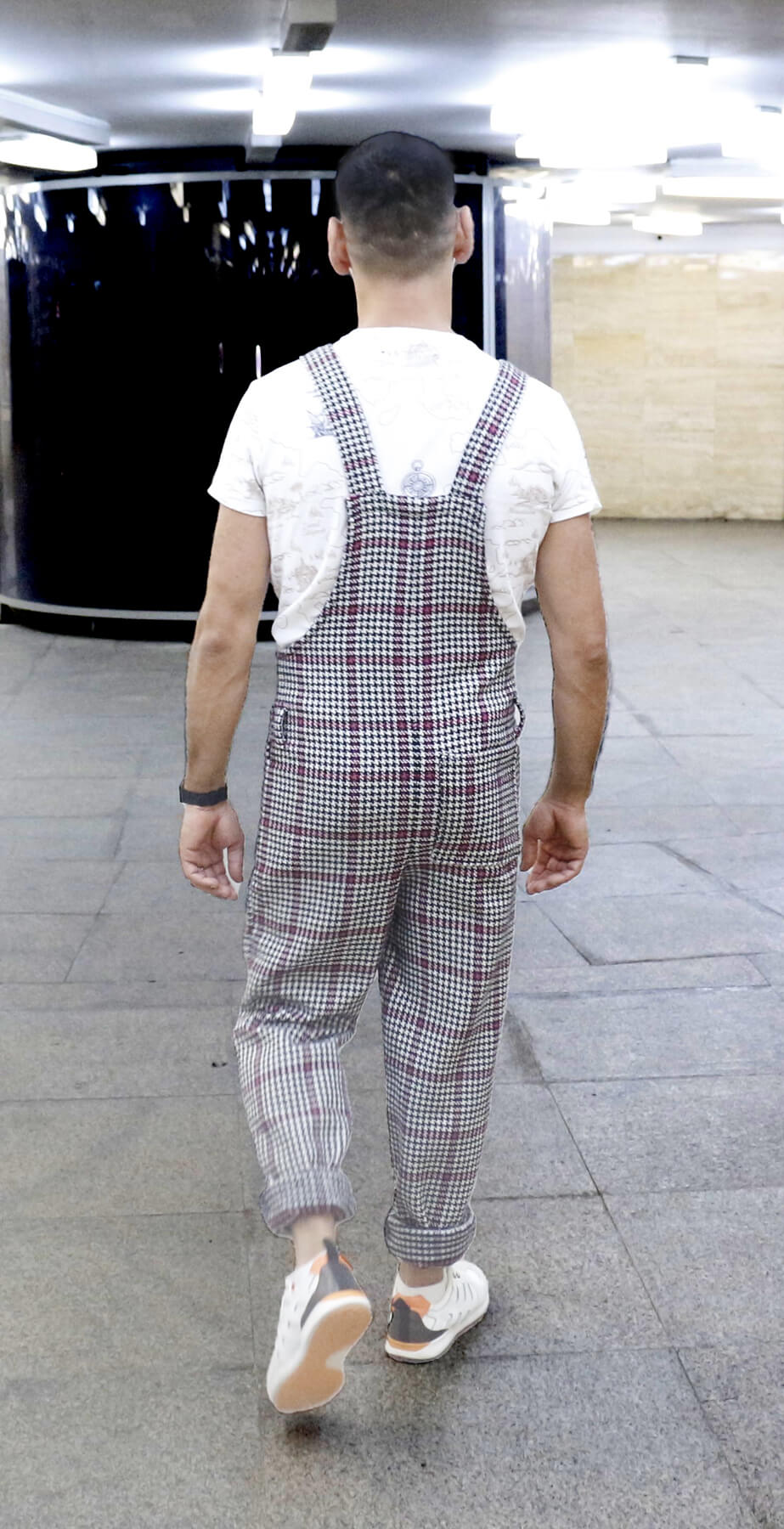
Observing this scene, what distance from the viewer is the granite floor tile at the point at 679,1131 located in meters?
3.30

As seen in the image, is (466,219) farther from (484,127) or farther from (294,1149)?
(484,127)

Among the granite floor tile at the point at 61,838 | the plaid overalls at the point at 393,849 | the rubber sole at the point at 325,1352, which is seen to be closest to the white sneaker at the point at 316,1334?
the rubber sole at the point at 325,1352

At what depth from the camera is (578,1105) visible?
3645 millimetres

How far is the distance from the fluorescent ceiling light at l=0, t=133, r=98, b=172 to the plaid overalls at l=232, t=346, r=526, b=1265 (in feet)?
26.4

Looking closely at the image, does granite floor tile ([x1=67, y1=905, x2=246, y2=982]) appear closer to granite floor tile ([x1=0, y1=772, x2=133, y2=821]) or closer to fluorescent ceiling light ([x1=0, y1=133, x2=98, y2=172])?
granite floor tile ([x1=0, y1=772, x2=133, y2=821])

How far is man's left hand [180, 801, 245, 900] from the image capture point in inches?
100

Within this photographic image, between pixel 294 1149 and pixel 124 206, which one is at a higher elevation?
pixel 124 206

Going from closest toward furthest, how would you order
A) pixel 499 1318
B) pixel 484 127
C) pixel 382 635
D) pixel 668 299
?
pixel 382 635 → pixel 499 1318 → pixel 484 127 → pixel 668 299

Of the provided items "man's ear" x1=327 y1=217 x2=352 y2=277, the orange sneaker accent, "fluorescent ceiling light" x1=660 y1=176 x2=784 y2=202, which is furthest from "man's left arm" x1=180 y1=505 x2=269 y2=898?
"fluorescent ceiling light" x1=660 y1=176 x2=784 y2=202

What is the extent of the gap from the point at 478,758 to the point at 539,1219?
3.84 ft

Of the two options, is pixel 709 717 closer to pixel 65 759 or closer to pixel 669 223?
pixel 65 759

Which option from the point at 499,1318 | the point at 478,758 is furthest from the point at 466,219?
the point at 499,1318

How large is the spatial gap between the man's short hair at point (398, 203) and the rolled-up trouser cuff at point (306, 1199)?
4.46 feet

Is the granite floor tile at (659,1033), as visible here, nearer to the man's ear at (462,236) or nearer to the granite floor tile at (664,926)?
the granite floor tile at (664,926)
